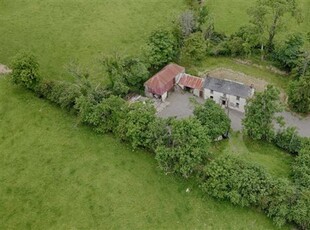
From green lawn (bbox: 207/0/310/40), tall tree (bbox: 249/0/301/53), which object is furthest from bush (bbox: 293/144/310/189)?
green lawn (bbox: 207/0/310/40)

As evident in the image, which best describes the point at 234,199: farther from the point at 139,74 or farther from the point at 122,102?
the point at 139,74

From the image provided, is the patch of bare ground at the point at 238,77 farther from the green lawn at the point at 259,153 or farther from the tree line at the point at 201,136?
the tree line at the point at 201,136

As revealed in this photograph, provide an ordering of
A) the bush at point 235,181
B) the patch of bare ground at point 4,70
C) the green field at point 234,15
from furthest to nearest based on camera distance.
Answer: the green field at point 234,15
the patch of bare ground at point 4,70
the bush at point 235,181

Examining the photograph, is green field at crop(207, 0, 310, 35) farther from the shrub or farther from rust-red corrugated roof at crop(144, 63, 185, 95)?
the shrub

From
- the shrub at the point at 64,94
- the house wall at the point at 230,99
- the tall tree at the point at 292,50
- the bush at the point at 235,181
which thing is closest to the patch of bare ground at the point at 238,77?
the tall tree at the point at 292,50

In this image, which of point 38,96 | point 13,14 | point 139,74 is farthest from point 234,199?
point 13,14

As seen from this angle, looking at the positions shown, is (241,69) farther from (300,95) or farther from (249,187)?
(249,187)

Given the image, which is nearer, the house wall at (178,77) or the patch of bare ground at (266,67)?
the house wall at (178,77)
